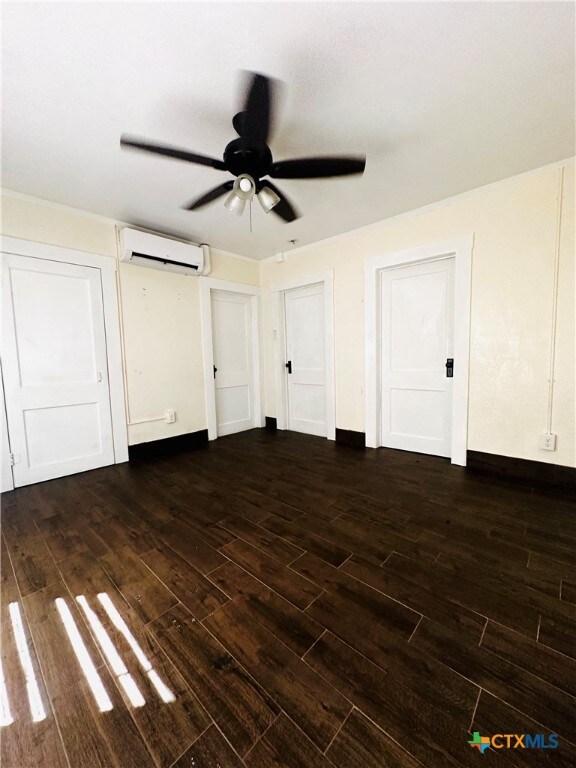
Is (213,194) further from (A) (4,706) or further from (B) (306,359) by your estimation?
(A) (4,706)

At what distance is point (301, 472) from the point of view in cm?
293

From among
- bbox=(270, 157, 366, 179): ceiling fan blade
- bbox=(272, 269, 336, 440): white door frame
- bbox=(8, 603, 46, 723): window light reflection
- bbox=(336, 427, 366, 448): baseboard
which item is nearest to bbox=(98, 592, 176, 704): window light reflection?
bbox=(8, 603, 46, 723): window light reflection

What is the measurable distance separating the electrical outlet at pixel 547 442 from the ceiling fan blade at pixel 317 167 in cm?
254

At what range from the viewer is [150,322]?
346cm

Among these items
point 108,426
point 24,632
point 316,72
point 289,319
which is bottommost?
point 24,632

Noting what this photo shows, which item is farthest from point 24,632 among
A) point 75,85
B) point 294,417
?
point 294,417

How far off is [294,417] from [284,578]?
9.98 feet

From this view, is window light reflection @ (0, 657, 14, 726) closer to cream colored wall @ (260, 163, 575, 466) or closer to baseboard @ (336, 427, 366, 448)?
baseboard @ (336, 427, 366, 448)

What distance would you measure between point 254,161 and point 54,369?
2602 millimetres

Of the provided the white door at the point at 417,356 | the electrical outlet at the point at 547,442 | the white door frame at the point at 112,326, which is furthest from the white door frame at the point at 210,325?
the electrical outlet at the point at 547,442

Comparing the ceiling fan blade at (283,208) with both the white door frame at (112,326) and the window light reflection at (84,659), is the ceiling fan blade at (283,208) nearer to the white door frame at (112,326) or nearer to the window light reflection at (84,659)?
the white door frame at (112,326)

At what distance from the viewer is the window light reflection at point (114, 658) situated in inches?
39.9

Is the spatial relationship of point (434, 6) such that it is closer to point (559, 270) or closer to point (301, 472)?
point (559, 270)

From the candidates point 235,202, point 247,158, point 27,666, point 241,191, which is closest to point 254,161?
point 247,158
